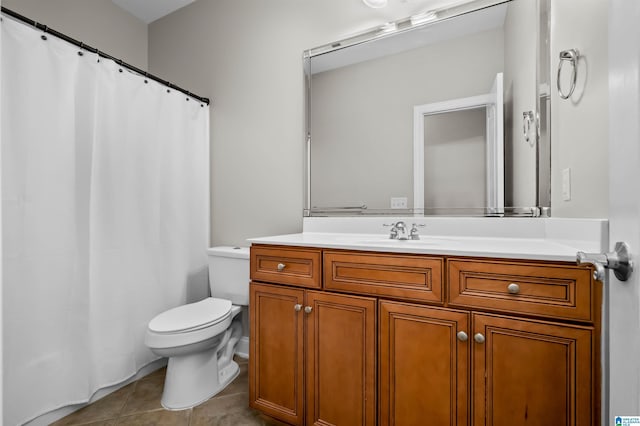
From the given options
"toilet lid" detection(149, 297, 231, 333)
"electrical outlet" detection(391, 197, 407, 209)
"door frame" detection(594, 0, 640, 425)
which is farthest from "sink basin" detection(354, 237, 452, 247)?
"toilet lid" detection(149, 297, 231, 333)

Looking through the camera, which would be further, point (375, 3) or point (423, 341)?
point (375, 3)

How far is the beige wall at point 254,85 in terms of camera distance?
196cm

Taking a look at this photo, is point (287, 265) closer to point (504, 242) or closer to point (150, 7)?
point (504, 242)

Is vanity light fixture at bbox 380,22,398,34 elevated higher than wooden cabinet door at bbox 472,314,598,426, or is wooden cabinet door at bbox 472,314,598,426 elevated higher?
vanity light fixture at bbox 380,22,398,34

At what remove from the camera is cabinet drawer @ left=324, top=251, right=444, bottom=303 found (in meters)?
1.10

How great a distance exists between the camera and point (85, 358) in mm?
1627

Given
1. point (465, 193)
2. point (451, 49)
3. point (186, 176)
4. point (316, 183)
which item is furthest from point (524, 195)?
point (186, 176)

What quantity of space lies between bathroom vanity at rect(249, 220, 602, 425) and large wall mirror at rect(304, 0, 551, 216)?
283mm

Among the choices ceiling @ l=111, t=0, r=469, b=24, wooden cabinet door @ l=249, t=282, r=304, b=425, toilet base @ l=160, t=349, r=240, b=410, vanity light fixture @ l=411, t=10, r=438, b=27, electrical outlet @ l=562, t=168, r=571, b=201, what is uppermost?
ceiling @ l=111, t=0, r=469, b=24

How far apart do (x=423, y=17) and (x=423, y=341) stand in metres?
1.54

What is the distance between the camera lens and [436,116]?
5.23ft

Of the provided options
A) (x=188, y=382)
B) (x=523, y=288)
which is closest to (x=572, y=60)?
(x=523, y=288)

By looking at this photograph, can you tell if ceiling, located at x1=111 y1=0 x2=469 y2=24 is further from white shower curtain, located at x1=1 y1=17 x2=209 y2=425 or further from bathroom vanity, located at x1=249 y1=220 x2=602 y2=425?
bathroom vanity, located at x1=249 y1=220 x2=602 y2=425

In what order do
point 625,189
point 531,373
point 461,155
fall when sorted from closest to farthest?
point 625,189 → point 531,373 → point 461,155
